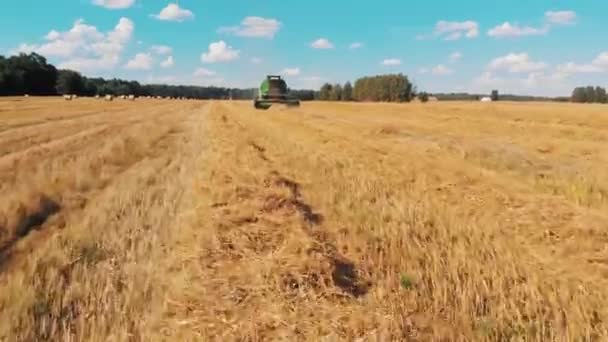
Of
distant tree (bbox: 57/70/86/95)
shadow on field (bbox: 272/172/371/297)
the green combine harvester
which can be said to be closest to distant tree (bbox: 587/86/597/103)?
the green combine harvester

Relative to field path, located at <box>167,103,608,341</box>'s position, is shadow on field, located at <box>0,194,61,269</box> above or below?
below

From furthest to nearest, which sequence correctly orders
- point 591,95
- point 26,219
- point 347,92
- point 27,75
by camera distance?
point 347,92, point 591,95, point 27,75, point 26,219

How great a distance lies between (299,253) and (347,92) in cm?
11828

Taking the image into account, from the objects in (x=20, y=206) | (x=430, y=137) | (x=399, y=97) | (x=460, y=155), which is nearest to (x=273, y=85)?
(x=430, y=137)

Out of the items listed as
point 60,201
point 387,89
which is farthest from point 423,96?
point 60,201

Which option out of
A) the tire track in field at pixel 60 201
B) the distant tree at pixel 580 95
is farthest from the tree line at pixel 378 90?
the tire track in field at pixel 60 201

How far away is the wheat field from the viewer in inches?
168

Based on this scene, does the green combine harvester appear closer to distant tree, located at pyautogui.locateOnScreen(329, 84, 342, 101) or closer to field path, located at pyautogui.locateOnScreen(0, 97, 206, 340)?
field path, located at pyautogui.locateOnScreen(0, 97, 206, 340)

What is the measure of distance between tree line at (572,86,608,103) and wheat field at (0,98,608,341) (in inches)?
3653

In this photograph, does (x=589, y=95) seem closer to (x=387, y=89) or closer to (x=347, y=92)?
(x=387, y=89)

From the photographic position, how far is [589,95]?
9788 cm

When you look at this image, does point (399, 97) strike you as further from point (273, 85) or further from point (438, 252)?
point (438, 252)

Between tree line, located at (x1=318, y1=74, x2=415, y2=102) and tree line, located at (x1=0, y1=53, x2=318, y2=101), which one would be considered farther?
tree line, located at (x1=318, y1=74, x2=415, y2=102)

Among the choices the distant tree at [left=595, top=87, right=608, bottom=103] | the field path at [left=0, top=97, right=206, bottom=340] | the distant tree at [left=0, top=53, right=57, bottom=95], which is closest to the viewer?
the field path at [left=0, top=97, right=206, bottom=340]
